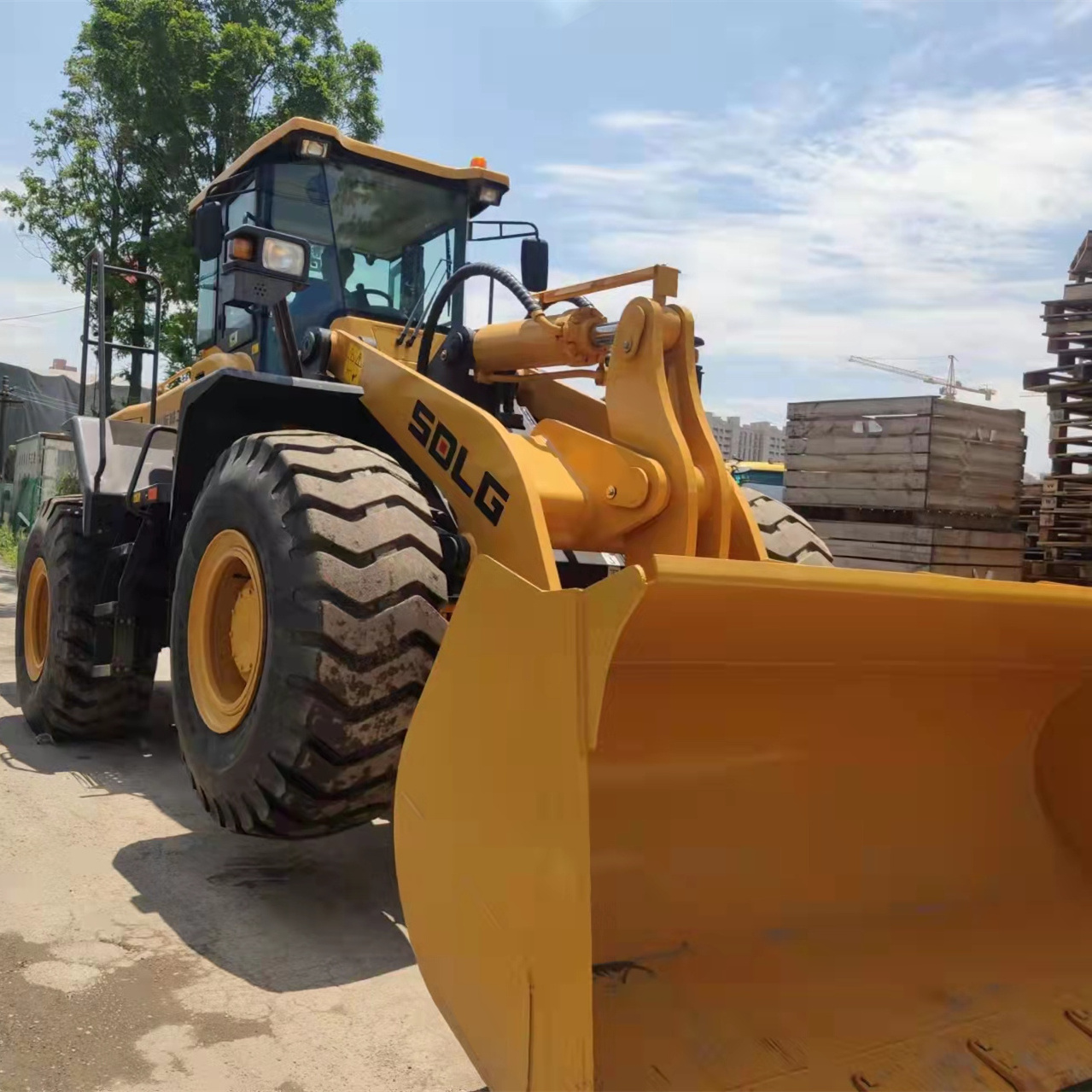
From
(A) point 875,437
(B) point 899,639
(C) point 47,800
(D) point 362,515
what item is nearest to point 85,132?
(A) point 875,437

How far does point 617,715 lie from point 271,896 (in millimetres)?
1699

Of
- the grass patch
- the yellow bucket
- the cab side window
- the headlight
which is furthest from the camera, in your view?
the grass patch

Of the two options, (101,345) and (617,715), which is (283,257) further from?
(617,715)

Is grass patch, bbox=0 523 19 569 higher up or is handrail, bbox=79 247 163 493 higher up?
handrail, bbox=79 247 163 493

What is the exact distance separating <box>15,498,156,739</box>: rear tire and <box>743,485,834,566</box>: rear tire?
3134 mm

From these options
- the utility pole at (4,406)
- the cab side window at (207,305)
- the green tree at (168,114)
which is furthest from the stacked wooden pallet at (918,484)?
the utility pole at (4,406)

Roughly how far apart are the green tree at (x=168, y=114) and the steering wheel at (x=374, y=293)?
29.9 feet

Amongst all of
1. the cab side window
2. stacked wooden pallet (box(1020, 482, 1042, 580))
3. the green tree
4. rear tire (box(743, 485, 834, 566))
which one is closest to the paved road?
rear tire (box(743, 485, 834, 566))

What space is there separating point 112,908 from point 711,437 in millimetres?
2510

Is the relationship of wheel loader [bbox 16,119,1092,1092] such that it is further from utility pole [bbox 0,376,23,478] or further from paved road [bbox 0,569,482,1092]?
utility pole [bbox 0,376,23,478]

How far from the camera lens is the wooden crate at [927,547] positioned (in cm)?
816

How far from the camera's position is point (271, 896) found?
3.53m

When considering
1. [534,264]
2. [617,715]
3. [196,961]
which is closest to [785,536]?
[534,264]

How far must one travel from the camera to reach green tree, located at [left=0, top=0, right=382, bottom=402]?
13.7m
